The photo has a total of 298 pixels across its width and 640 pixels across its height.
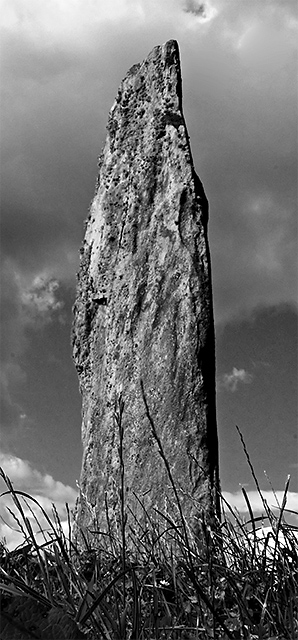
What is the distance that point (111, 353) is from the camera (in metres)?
6.39

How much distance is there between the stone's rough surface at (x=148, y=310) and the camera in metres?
5.84

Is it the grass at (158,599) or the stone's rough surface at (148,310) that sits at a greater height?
the stone's rough surface at (148,310)

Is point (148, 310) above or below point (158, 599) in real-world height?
above

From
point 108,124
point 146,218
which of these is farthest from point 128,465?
point 108,124

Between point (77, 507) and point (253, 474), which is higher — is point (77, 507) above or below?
above

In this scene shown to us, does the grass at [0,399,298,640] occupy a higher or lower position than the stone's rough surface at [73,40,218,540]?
lower

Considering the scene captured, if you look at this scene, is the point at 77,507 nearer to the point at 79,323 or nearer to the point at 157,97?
the point at 79,323

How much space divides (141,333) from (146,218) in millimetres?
1166

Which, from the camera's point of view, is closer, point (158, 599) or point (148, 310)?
point (158, 599)

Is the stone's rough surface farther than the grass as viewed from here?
Yes

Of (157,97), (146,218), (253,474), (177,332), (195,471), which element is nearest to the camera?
(253,474)

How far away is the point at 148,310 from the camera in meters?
6.27

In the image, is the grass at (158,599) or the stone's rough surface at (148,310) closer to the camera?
the grass at (158,599)

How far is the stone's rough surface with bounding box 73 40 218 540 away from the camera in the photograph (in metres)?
5.84
